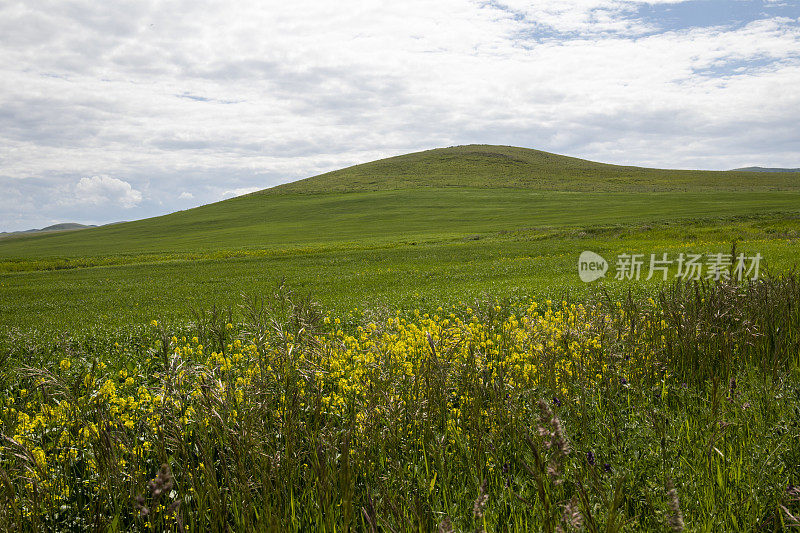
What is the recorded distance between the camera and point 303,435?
141 inches

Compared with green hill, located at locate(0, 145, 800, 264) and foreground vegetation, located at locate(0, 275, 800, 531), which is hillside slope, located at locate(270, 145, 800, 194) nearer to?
green hill, located at locate(0, 145, 800, 264)

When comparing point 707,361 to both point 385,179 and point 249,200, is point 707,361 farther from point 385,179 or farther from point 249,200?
point 385,179

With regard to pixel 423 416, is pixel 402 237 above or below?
above

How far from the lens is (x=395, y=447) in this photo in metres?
3.16

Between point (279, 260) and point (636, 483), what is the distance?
1509 inches

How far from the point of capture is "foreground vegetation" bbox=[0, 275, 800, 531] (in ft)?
8.39

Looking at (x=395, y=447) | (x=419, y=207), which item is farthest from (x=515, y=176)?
(x=395, y=447)

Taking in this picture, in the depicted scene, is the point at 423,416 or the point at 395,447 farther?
the point at 423,416

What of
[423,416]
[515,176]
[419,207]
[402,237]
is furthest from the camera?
[515,176]

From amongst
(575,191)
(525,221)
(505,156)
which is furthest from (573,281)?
(505,156)

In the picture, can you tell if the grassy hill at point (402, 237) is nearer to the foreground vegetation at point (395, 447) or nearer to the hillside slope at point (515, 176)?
the hillside slope at point (515, 176)

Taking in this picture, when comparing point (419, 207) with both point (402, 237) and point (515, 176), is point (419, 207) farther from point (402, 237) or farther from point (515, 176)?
point (515, 176)

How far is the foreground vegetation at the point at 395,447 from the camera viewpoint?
256 cm

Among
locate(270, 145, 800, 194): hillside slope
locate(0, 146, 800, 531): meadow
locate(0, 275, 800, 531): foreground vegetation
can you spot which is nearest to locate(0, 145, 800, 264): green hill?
locate(270, 145, 800, 194): hillside slope
